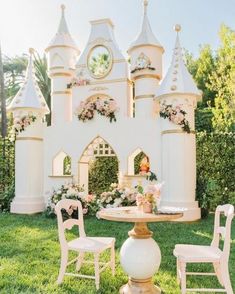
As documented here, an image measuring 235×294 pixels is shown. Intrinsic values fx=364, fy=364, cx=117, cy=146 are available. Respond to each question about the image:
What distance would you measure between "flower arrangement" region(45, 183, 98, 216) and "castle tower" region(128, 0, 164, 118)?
2659mm

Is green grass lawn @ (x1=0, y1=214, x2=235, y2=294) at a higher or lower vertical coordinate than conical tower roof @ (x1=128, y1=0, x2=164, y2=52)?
lower

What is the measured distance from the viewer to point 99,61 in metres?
10.7

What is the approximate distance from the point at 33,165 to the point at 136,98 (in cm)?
359

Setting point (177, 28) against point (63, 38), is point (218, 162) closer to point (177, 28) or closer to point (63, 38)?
point (177, 28)

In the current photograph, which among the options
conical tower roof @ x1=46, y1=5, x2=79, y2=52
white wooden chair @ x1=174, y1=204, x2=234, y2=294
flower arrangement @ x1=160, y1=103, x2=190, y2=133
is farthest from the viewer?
conical tower roof @ x1=46, y1=5, x2=79, y2=52

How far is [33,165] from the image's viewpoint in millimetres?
10672

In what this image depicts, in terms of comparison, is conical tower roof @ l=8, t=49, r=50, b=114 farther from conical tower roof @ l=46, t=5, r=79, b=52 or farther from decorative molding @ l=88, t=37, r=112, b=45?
decorative molding @ l=88, t=37, r=112, b=45

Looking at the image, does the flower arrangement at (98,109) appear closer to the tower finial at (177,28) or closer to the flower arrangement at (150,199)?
the tower finial at (177,28)

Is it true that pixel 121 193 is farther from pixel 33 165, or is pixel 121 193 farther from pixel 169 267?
pixel 169 267

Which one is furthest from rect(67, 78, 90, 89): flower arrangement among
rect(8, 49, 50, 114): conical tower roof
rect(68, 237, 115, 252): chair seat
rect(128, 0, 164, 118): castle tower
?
rect(68, 237, 115, 252): chair seat

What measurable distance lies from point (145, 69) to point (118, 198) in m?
3.71

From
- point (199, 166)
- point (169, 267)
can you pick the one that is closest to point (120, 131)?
point (199, 166)

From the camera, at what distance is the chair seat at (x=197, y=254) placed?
3988 mm

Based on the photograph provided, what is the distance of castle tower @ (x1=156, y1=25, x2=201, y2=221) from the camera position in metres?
9.12
